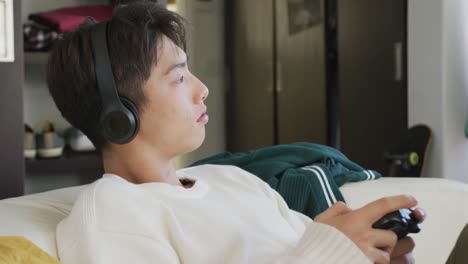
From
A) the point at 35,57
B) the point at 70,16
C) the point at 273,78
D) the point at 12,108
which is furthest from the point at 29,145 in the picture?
the point at 273,78

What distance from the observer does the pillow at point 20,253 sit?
28.5 inches

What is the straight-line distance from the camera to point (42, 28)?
239 centimetres

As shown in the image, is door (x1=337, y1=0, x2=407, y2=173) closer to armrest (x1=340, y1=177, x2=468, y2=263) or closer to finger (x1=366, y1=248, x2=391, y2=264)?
armrest (x1=340, y1=177, x2=468, y2=263)

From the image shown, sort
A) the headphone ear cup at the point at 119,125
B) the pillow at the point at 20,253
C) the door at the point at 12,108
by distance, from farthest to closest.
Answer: the door at the point at 12,108 < the headphone ear cup at the point at 119,125 < the pillow at the point at 20,253

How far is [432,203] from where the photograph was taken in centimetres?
149

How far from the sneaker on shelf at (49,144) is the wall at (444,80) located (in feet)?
4.81

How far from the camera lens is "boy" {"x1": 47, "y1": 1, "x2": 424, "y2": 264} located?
34.3 inches

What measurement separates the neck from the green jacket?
47 cm

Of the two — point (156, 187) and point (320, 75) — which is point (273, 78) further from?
point (156, 187)

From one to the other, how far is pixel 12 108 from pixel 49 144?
3.10 feet

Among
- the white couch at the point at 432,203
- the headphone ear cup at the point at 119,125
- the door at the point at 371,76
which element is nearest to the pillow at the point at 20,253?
the headphone ear cup at the point at 119,125

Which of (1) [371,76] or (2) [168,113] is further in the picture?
(1) [371,76]

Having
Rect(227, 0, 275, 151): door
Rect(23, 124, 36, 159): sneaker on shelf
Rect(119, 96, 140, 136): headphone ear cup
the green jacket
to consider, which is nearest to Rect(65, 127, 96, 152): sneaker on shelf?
Rect(23, 124, 36, 159): sneaker on shelf

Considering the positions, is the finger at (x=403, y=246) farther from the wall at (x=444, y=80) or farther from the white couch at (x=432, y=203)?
the wall at (x=444, y=80)
